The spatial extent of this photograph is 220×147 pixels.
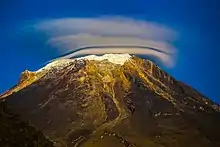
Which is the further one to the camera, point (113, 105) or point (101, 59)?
point (101, 59)

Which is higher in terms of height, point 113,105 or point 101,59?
point 101,59

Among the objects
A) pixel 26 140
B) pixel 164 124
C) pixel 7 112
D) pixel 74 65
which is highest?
pixel 74 65

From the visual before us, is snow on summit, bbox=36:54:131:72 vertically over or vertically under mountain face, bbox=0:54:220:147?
over

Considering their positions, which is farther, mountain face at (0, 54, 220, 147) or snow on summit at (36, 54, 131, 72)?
snow on summit at (36, 54, 131, 72)

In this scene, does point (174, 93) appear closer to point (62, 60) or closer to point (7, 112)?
point (62, 60)

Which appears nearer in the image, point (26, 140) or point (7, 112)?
point (26, 140)

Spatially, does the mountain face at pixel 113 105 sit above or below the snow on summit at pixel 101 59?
below

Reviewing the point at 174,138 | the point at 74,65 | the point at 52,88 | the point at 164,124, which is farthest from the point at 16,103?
the point at 174,138

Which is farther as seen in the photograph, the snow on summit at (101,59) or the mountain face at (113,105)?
the snow on summit at (101,59)
